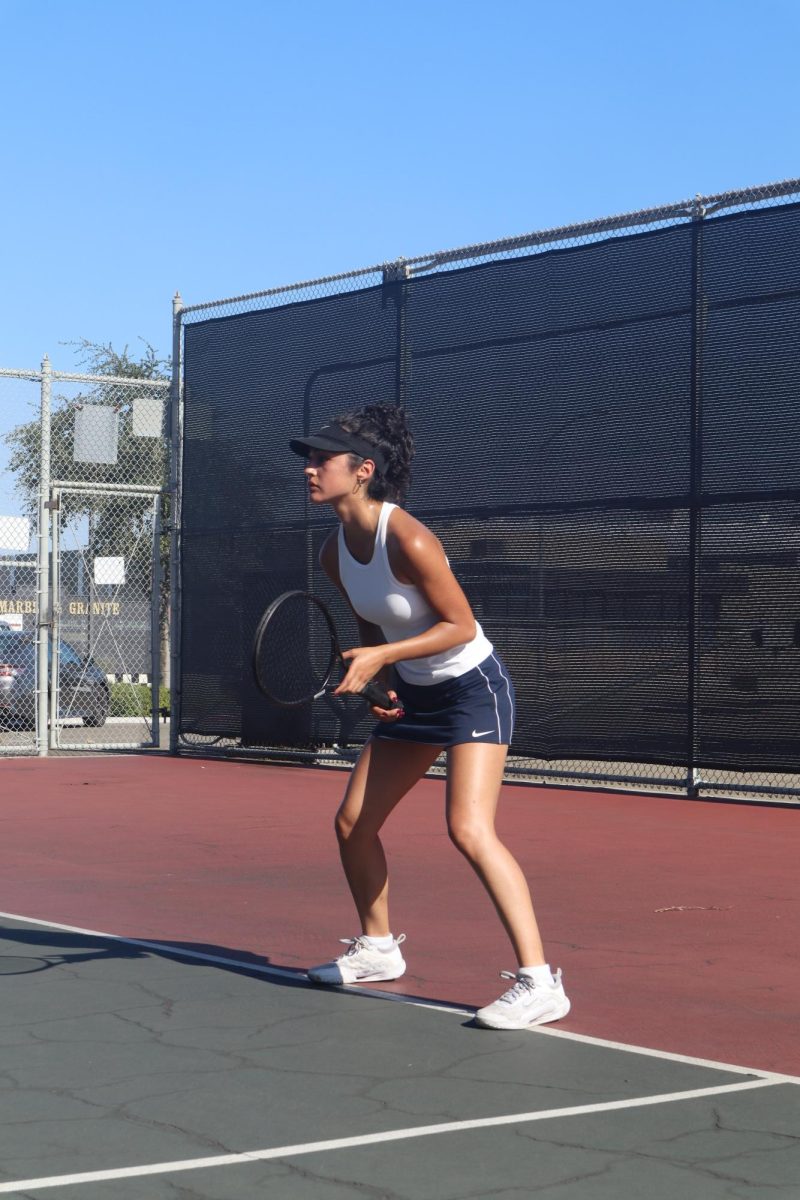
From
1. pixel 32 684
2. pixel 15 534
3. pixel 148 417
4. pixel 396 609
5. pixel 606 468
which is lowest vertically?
pixel 32 684

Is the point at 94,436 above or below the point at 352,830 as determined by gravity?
above

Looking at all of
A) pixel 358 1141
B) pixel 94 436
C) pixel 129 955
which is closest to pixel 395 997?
pixel 129 955

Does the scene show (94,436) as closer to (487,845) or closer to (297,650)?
(297,650)

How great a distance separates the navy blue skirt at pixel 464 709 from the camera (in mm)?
5535

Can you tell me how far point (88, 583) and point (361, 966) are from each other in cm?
1069

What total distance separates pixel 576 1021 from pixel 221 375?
10.9 m

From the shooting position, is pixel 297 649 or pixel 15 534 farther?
pixel 15 534

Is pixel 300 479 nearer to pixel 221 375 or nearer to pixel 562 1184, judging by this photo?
pixel 221 375

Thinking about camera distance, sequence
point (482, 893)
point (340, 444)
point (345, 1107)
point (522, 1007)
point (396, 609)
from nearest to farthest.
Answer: point (345, 1107) → point (522, 1007) → point (396, 609) → point (340, 444) → point (482, 893)

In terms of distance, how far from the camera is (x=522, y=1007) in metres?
5.21

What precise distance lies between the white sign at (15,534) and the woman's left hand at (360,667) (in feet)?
37.0

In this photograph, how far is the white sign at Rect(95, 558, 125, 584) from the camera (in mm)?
16203

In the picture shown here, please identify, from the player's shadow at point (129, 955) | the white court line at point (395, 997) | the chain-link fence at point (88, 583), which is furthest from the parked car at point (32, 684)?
the player's shadow at point (129, 955)

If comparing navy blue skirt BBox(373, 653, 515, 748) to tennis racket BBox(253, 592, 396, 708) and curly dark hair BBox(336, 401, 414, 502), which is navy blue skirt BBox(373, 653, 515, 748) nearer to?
curly dark hair BBox(336, 401, 414, 502)
